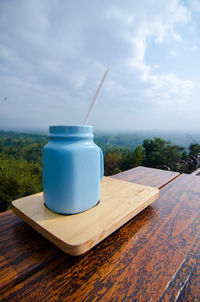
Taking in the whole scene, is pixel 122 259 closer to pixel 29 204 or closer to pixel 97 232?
pixel 97 232

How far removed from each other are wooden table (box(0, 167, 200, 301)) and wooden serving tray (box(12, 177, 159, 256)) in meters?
0.04

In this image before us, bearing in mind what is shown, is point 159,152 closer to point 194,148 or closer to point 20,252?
point 194,148

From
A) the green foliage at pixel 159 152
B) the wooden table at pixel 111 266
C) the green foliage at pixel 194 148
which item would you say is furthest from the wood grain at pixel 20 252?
the green foliage at pixel 159 152

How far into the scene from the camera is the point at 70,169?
439mm

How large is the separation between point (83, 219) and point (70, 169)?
16cm

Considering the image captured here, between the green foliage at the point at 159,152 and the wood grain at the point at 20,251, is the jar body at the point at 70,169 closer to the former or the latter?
the wood grain at the point at 20,251

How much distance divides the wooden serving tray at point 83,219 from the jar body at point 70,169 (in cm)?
4

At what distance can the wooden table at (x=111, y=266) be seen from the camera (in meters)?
0.30

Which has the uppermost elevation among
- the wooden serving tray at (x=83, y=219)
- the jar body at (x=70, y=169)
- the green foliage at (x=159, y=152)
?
the jar body at (x=70, y=169)

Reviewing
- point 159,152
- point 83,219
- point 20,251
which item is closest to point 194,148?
point 159,152

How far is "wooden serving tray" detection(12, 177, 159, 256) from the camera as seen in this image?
1.21 feet

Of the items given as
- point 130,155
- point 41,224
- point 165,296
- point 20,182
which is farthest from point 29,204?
point 130,155

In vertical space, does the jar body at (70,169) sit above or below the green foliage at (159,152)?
above

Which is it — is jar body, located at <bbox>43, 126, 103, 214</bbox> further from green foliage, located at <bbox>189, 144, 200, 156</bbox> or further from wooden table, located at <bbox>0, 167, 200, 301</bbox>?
green foliage, located at <bbox>189, 144, 200, 156</bbox>
